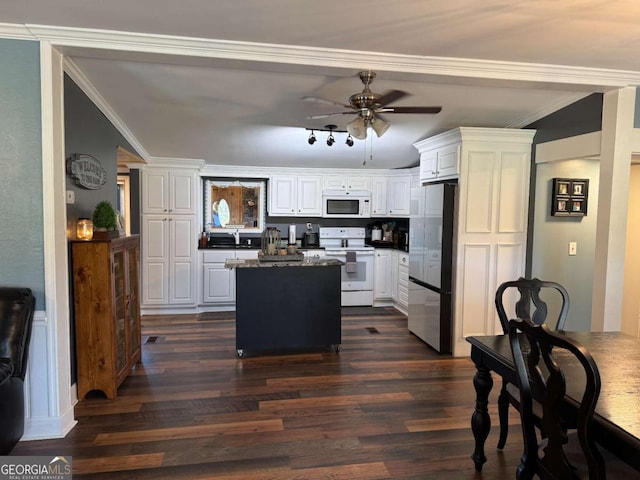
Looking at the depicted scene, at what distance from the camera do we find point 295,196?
5.99 meters

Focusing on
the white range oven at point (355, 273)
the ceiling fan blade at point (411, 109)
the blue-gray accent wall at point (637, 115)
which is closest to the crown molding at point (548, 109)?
the blue-gray accent wall at point (637, 115)

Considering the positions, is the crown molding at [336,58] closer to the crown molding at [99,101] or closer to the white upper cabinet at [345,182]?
the crown molding at [99,101]

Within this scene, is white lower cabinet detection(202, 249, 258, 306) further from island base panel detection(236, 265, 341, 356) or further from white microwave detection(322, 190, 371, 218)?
island base panel detection(236, 265, 341, 356)

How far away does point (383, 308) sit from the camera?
5863 millimetres

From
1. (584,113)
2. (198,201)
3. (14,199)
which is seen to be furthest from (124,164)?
(584,113)

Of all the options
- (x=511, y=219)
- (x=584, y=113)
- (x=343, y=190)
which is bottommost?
(x=511, y=219)

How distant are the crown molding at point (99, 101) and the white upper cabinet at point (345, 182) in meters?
2.61

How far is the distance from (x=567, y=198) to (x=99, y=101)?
4.38 metres

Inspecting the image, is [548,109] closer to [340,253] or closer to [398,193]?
[398,193]

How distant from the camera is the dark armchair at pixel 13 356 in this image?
199 centimetres

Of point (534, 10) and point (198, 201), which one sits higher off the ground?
point (534, 10)

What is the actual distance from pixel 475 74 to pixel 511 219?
5.89 ft

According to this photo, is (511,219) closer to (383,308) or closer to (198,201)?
(383,308)

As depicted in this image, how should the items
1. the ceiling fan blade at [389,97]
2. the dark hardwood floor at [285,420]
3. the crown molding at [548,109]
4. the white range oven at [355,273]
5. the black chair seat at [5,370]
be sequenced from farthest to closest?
the white range oven at [355,273]
the crown molding at [548,109]
the ceiling fan blade at [389,97]
the dark hardwood floor at [285,420]
the black chair seat at [5,370]
